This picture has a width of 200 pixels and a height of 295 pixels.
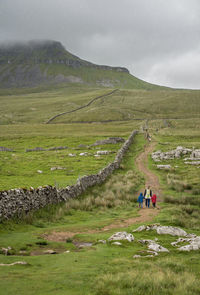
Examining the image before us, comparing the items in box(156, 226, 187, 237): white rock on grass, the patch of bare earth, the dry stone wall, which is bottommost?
the patch of bare earth

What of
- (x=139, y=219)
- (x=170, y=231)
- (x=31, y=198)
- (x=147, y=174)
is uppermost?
(x=31, y=198)

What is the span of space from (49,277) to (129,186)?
2369cm

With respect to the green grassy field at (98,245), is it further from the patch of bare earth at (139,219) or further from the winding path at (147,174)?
the winding path at (147,174)

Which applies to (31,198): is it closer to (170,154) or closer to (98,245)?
(98,245)

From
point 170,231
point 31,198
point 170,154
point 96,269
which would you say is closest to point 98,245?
point 96,269

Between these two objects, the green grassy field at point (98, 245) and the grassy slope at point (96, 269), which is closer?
the grassy slope at point (96, 269)

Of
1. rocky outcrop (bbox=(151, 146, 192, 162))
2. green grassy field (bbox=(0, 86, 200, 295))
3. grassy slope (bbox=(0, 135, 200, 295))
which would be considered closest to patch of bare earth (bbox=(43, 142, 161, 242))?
green grassy field (bbox=(0, 86, 200, 295))

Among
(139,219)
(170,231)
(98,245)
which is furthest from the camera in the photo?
(139,219)

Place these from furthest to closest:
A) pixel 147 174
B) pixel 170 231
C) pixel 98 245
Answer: pixel 147 174 < pixel 170 231 < pixel 98 245

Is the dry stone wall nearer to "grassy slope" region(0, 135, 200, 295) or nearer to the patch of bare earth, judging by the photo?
"grassy slope" region(0, 135, 200, 295)

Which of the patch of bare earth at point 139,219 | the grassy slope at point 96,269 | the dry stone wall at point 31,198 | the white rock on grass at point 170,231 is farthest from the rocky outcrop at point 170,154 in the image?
the grassy slope at point 96,269

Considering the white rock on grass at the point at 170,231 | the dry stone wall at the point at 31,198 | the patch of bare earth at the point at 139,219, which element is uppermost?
the dry stone wall at the point at 31,198

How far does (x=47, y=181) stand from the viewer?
31.9 m

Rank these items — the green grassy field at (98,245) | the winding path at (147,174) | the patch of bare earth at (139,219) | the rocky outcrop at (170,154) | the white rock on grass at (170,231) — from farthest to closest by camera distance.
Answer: the rocky outcrop at (170,154) < the winding path at (147,174) < the white rock on grass at (170,231) < the patch of bare earth at (139,219) < the green grassy field at (98,245)
